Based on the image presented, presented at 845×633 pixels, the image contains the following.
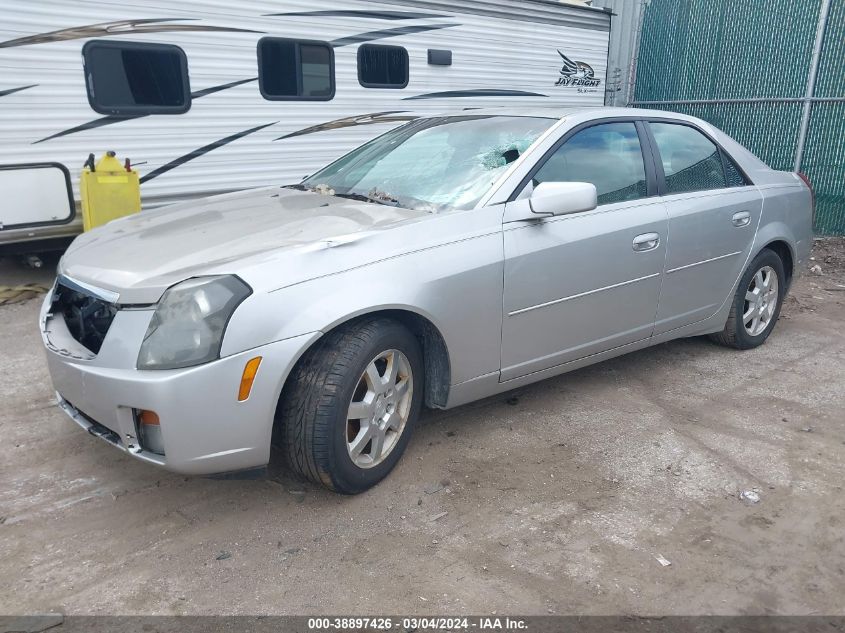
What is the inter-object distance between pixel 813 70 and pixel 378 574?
8673 millimetres

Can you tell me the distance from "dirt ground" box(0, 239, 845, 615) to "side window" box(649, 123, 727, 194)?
1.30 m

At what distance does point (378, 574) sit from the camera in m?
2.59

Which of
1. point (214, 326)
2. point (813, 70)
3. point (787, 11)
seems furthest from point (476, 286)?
point (787, 11)

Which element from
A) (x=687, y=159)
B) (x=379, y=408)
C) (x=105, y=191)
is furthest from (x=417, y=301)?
(x=105, y=191)

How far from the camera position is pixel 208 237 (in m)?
3.09

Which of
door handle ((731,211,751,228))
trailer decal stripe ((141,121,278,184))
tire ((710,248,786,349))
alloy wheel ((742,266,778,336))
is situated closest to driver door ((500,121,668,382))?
door handle ((731,211,751,228))

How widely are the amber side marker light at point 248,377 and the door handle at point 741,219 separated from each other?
3.20 meters

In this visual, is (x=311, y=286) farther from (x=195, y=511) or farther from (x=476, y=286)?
(x=195, y=511)

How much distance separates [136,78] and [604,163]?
14.6 feet

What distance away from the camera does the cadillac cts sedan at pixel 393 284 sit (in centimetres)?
263

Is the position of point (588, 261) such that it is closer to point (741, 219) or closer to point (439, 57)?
point (741, 219)

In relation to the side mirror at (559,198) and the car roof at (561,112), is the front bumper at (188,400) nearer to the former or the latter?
the side mirror at (559,198)

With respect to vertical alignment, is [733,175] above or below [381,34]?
below

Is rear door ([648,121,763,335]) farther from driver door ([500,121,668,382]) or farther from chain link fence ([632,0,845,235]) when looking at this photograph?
chain link fence ([632,0,845,235])
